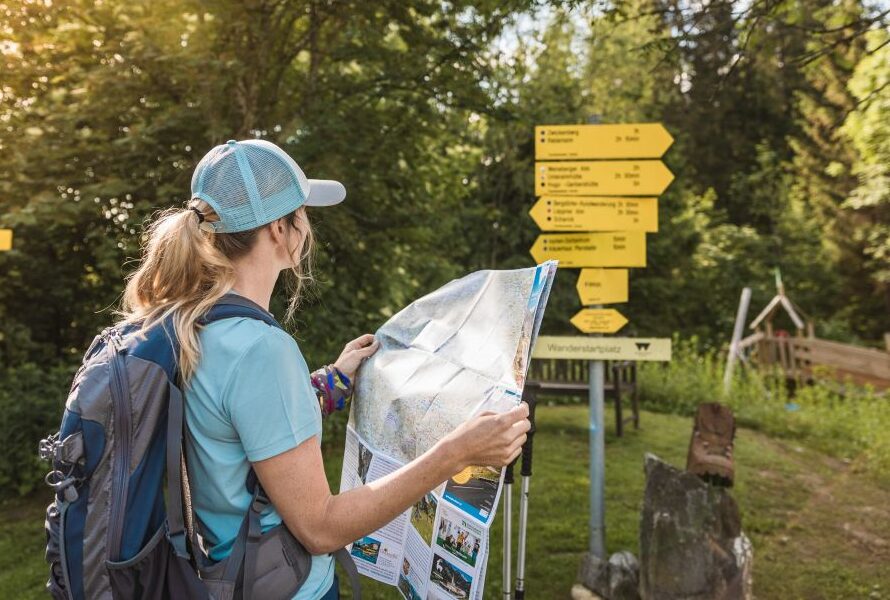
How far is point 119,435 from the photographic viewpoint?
144cm

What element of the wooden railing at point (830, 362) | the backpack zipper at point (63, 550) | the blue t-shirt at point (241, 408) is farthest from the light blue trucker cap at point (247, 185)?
the wooden railing at point (830, 362)

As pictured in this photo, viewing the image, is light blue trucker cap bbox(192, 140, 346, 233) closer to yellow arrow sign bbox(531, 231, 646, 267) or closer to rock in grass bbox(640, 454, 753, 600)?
Answer: yellow arrow sign bbox(531, 231, 646, 267)

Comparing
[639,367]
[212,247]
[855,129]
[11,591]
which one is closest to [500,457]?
[212,247]

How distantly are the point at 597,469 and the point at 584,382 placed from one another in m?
4.60

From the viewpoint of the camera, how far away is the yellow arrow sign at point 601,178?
3.91 m

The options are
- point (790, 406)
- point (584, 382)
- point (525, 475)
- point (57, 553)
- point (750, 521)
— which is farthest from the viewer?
point (790, 406)

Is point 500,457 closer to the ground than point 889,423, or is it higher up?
higher up

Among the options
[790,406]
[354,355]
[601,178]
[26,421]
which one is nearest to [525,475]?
[354,355]

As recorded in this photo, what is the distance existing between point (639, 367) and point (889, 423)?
13.3 feet

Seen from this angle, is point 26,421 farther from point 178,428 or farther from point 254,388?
point 254,388

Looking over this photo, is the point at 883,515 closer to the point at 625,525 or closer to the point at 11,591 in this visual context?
the point at 625,525

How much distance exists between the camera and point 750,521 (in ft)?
17.8

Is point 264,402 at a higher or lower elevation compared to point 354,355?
higher

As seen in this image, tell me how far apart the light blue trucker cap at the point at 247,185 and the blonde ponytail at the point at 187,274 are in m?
0.04
